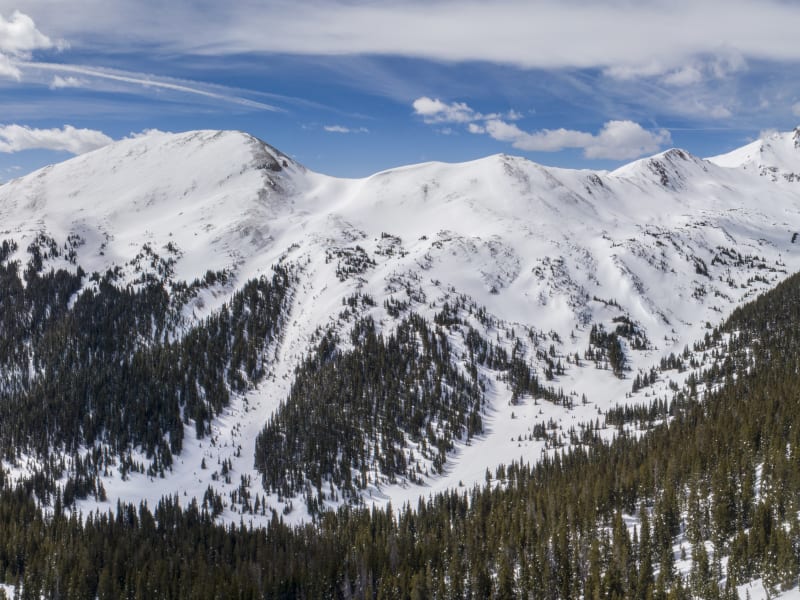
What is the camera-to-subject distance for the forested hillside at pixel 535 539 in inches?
3875

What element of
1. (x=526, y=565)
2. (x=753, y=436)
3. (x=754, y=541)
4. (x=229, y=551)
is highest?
(x=753, y=436)

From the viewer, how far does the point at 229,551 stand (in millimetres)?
155250

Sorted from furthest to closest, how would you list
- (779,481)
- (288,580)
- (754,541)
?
(288,580) < (779,481) < (754,541)

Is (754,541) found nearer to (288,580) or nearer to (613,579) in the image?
(613,579)

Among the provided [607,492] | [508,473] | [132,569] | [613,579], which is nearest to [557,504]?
[607,492]

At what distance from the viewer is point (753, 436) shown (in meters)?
130

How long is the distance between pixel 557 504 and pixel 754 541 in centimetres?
5011

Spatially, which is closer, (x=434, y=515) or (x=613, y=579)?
(x=613, y=579)

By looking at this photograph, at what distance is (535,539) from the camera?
123 m

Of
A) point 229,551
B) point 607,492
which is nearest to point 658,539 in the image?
point 607,492

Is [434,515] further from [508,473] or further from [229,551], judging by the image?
[229,551]

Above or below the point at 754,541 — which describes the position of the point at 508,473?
below

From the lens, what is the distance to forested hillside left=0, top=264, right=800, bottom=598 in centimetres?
9844

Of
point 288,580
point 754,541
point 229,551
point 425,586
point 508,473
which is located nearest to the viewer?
point 754,541
